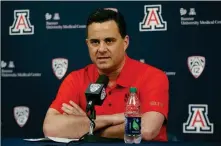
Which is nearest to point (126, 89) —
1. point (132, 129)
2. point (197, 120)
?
point (132, 129)

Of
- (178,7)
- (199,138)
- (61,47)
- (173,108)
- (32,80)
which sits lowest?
(199,138)

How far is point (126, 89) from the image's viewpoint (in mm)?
2588

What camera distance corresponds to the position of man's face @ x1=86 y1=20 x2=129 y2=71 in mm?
2447

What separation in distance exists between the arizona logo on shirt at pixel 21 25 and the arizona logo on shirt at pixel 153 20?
3.30ft

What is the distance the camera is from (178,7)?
3.54 metres

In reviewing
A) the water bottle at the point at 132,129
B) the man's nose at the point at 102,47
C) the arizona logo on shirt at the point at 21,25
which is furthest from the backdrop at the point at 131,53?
the water bottle at the point at 132,129

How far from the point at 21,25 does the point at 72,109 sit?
5.27 ft

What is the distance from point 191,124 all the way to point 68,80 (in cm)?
127

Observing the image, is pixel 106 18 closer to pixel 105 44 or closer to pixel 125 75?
pixel 105 44

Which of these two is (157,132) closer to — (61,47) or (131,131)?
(131,131)

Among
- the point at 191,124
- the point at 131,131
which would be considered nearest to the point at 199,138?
the point at 191,124

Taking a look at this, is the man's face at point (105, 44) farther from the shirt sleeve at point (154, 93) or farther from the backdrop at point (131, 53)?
the backdrop at point (131, 53)

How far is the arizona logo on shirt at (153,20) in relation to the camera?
3551mm

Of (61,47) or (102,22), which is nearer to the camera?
(102,22)
